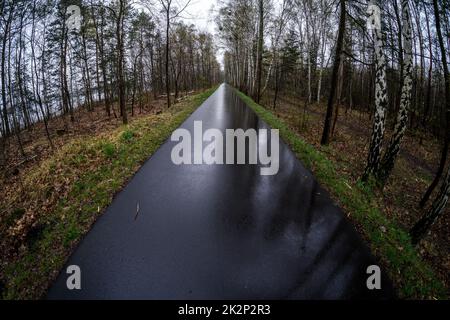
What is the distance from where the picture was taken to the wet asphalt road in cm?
A: 300

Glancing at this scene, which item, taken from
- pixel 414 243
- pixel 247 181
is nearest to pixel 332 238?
pixel 247 181

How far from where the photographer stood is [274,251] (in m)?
3.60

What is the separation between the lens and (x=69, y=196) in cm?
537

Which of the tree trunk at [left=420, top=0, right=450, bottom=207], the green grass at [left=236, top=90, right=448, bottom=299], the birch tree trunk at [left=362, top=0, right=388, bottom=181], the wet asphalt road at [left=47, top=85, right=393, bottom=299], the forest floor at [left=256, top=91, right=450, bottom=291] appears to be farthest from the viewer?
the tree trunk at [left=420, top=0, right=450, bottom=207]

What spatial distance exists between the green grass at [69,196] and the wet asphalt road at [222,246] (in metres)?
0.28

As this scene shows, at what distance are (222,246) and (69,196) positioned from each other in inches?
155

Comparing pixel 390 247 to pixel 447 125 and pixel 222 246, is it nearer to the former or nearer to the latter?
pixel 222 246

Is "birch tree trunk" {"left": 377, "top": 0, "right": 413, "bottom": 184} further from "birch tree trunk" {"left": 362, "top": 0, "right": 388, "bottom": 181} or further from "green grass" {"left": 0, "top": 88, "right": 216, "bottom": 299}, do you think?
"green grass" {"left": 0, "top": 88, "right": 216, "bottom": 299}

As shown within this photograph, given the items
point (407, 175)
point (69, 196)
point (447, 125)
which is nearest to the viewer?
point (69, 196)

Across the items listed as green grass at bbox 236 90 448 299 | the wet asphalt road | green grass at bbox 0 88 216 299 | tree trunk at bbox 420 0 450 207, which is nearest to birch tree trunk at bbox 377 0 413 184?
green grass at bbox 236 90 448 299

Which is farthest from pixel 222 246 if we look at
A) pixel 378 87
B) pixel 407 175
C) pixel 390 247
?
pixel 407 175

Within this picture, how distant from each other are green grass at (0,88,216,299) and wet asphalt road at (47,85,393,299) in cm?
28

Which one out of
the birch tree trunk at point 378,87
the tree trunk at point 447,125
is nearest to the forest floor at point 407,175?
the tree trunk at point 447,125
